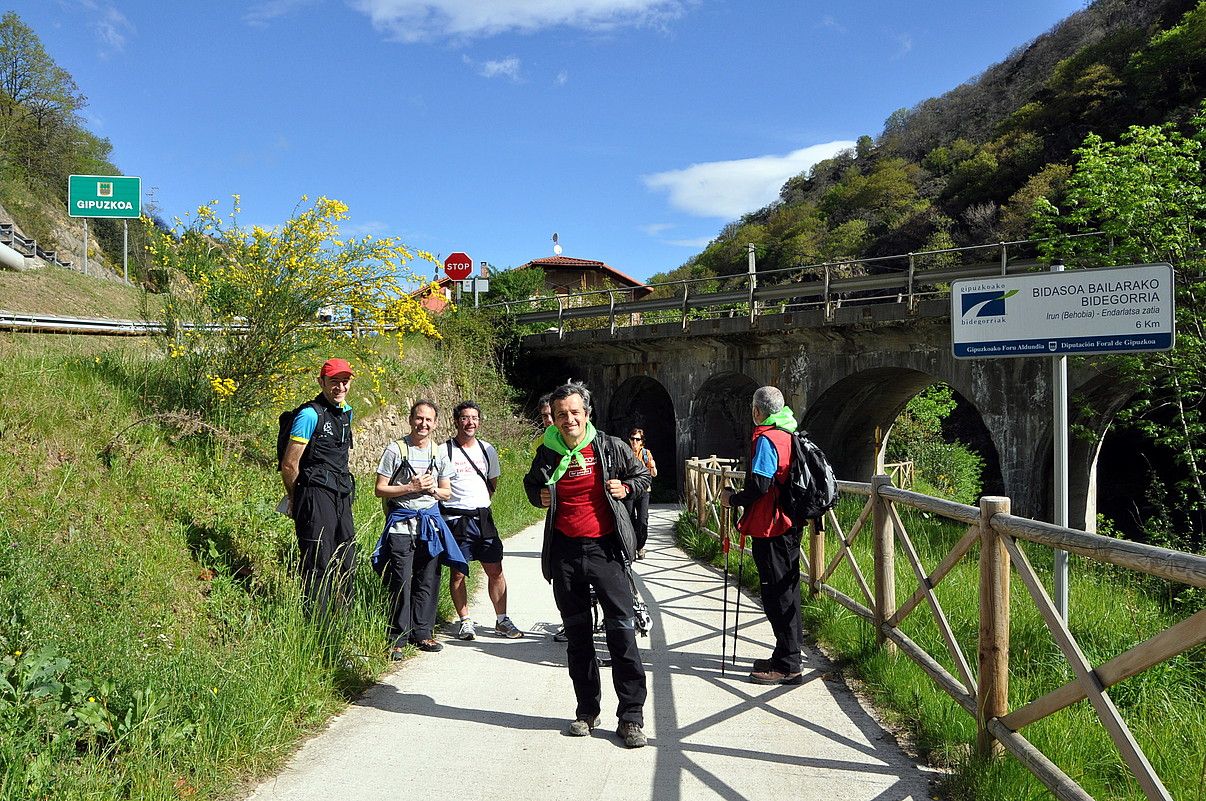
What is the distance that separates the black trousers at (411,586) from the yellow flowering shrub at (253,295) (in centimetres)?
361

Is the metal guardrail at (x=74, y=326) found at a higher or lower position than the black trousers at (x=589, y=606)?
higher

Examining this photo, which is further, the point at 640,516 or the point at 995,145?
the point at 995,145

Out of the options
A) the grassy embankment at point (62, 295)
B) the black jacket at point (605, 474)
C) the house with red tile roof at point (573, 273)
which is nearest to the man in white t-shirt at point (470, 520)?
the black jacket at point (605, 474)

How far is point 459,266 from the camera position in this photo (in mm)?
27812

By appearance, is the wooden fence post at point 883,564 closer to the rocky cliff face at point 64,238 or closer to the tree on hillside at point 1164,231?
the tree on hillside at point 1164,231

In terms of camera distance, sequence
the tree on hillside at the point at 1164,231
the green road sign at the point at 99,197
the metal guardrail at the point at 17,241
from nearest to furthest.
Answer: the tree on hillside at the point at 1164,231
the green road sign at the point at 99,197
the metal guardrail at the point at 17,241

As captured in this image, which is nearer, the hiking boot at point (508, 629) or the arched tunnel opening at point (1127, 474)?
the hiking boot at point (508, 629)

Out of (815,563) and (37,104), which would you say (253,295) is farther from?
(37,104)

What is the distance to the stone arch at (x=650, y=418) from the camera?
82.5ft

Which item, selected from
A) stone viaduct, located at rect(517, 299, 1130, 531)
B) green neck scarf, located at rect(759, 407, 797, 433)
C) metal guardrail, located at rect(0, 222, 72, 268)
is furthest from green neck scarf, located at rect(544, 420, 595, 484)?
metal guardrail, located at rect(0, 222, 72, 268)

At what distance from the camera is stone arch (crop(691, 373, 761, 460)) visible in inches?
878

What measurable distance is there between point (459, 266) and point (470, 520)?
22.7 meters

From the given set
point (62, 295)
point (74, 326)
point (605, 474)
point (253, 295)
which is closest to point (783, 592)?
point (605, 474)

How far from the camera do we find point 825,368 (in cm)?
1850
